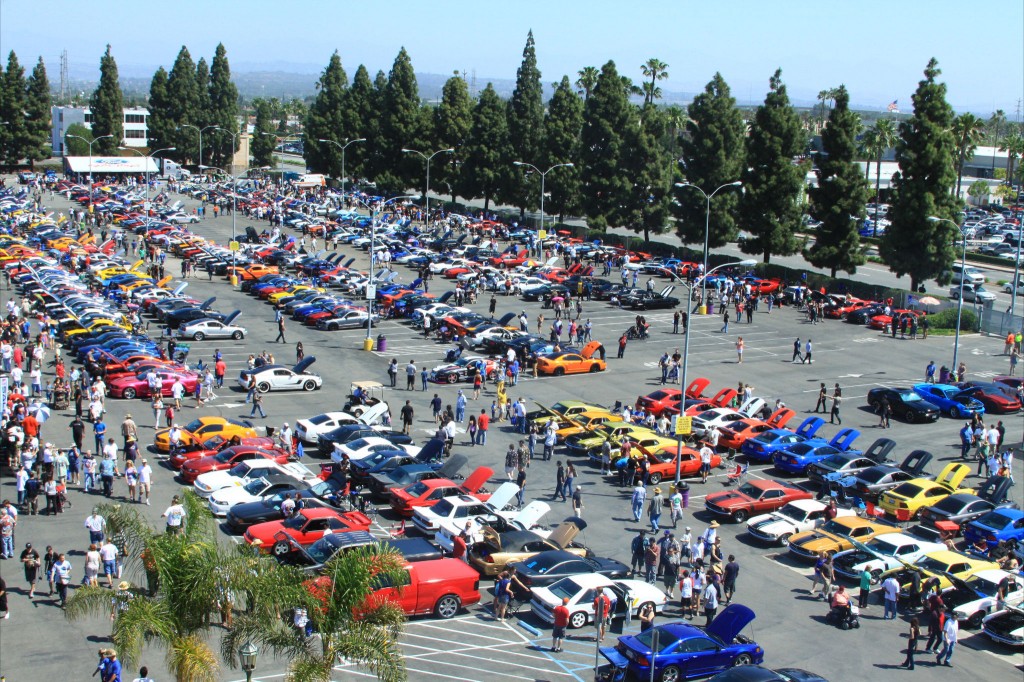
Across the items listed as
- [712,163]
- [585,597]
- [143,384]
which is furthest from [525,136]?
[585,597]

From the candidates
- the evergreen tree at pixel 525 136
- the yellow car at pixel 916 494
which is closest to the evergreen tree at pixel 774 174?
the evergreen tree at pixel 525 136

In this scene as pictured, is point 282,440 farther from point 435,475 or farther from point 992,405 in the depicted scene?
point 992,405

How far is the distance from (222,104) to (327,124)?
1016 inches

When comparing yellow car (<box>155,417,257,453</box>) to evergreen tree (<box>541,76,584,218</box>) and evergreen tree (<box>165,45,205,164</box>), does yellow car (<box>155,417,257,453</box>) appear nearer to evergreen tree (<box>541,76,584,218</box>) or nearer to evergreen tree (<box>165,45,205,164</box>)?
evergreen tree (<box>541,76,584,218</box>)

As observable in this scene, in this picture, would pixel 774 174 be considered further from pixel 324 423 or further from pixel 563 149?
pixel 324 423

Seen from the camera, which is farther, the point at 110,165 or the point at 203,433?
the point at 110,165

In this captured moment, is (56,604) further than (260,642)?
Yes

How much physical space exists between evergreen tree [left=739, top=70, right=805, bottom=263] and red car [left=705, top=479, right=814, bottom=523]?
41.6 m

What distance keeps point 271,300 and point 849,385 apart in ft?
105

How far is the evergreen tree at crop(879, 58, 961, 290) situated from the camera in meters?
61.8

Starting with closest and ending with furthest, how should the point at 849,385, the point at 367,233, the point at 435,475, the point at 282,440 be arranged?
1. the point at 435,475
2. the point at 282,440
3. the point at 849,385
4. the point at 367,233

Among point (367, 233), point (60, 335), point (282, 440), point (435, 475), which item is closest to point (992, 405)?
point (435, 475)

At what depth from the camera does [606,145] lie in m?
83.1

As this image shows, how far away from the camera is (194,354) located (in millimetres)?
48719
